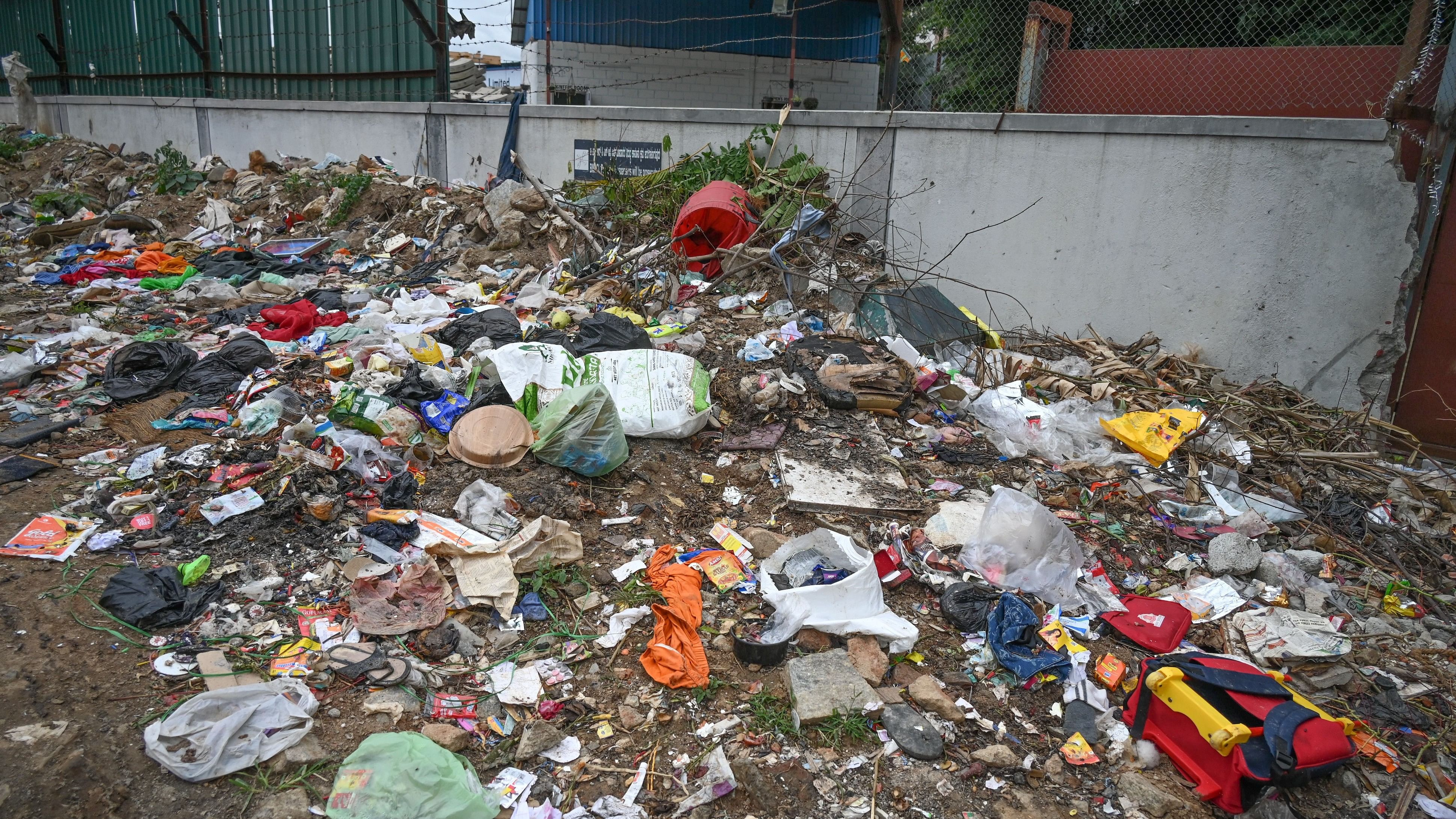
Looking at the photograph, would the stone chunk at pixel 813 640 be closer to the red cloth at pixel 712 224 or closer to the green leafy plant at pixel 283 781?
the green leafy plant at pixel 283 781

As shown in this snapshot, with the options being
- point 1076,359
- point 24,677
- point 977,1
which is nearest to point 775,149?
point 977,1

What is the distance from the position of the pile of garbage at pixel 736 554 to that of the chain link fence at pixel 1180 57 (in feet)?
5.38

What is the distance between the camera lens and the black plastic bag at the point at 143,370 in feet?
14.1

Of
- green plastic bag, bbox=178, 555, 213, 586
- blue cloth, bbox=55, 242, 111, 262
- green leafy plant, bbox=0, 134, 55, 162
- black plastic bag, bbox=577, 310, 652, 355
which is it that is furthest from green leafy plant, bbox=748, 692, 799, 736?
green leafy plant, bbox=0, 134, 55, 162

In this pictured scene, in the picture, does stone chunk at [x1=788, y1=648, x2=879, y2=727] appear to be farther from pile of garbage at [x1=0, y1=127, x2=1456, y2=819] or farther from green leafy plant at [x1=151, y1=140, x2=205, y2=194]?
green leafy plant at [x1=151, y1=140, x2=205, y2=194]

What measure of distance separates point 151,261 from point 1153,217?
8.34 metres

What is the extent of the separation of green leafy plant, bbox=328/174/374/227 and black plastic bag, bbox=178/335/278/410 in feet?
13.7

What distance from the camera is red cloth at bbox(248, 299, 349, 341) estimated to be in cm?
538

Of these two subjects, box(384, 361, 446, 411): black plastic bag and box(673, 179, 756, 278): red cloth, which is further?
box(673, 179, 756, 278): red cloth

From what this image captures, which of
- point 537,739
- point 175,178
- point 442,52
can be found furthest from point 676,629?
point 175,178

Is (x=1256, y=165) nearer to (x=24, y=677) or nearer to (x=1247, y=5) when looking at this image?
(x=1247, y=5)

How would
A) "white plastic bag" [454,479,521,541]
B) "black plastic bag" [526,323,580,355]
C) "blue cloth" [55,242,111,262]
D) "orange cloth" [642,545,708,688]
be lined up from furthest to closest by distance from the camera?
"blue cloth" [55,242,111,262] → "black plastic bag" [526,323,580,355] → "white plastic bag" [454,479,521,541] → "orange cloth" [642,545,708,688]

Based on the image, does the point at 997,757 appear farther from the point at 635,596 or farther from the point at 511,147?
the point at 511,147

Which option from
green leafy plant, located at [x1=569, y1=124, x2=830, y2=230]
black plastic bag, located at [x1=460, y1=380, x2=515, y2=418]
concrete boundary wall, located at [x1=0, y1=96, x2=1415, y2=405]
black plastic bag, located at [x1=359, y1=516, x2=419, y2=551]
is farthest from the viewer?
green leafy plant, located at [x1=569, y1=124, x2=830, y2=230]
